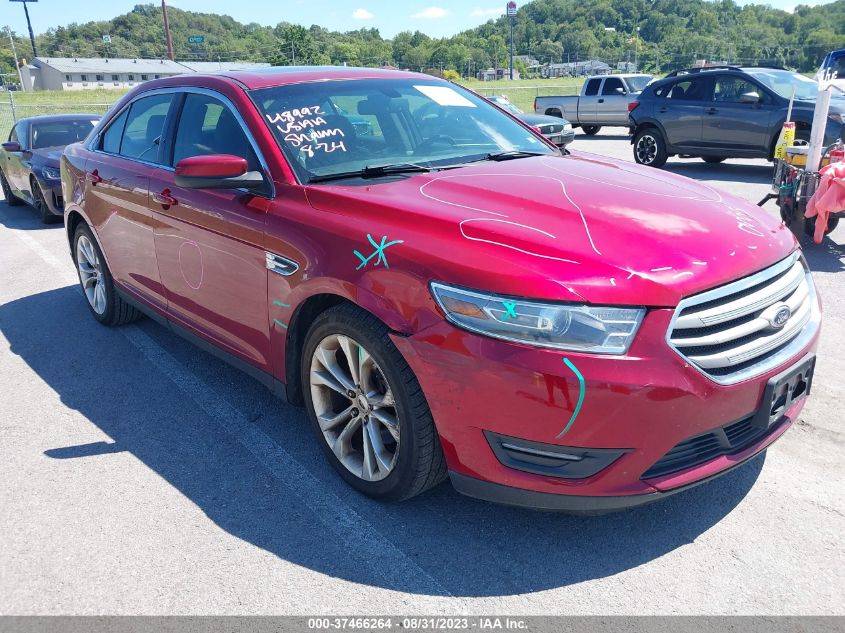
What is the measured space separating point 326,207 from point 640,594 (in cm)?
194

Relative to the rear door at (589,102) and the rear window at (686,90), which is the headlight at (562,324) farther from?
the rear door at (589,102)

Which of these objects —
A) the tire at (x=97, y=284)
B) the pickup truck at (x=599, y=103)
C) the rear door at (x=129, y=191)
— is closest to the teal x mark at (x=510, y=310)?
the rear door at (x=129, y=191)

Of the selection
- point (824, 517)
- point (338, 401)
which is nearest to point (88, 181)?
point (338, 401)

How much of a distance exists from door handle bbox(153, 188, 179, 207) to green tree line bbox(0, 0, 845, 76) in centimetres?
8791

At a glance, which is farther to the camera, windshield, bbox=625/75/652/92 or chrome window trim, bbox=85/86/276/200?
windshield, bbox=625/75/652/92

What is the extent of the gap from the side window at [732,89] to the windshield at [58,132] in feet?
34.7

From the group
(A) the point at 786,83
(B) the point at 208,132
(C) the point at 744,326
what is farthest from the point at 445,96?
(A) the point at 786,83

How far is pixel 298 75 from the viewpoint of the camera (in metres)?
3.87

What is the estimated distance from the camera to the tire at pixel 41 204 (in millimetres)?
9906

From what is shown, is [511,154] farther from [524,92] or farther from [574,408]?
[524,92]

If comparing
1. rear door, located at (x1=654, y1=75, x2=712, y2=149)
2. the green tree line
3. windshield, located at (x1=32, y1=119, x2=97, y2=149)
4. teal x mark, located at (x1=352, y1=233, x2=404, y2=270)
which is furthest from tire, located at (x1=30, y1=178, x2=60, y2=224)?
the green tree line

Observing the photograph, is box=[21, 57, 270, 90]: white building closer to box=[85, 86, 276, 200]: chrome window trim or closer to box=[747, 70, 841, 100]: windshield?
box=[747, 70, 841, 100]: windshield

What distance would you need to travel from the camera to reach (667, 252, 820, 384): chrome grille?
2.32 metres

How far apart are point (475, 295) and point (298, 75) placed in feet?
7.02
